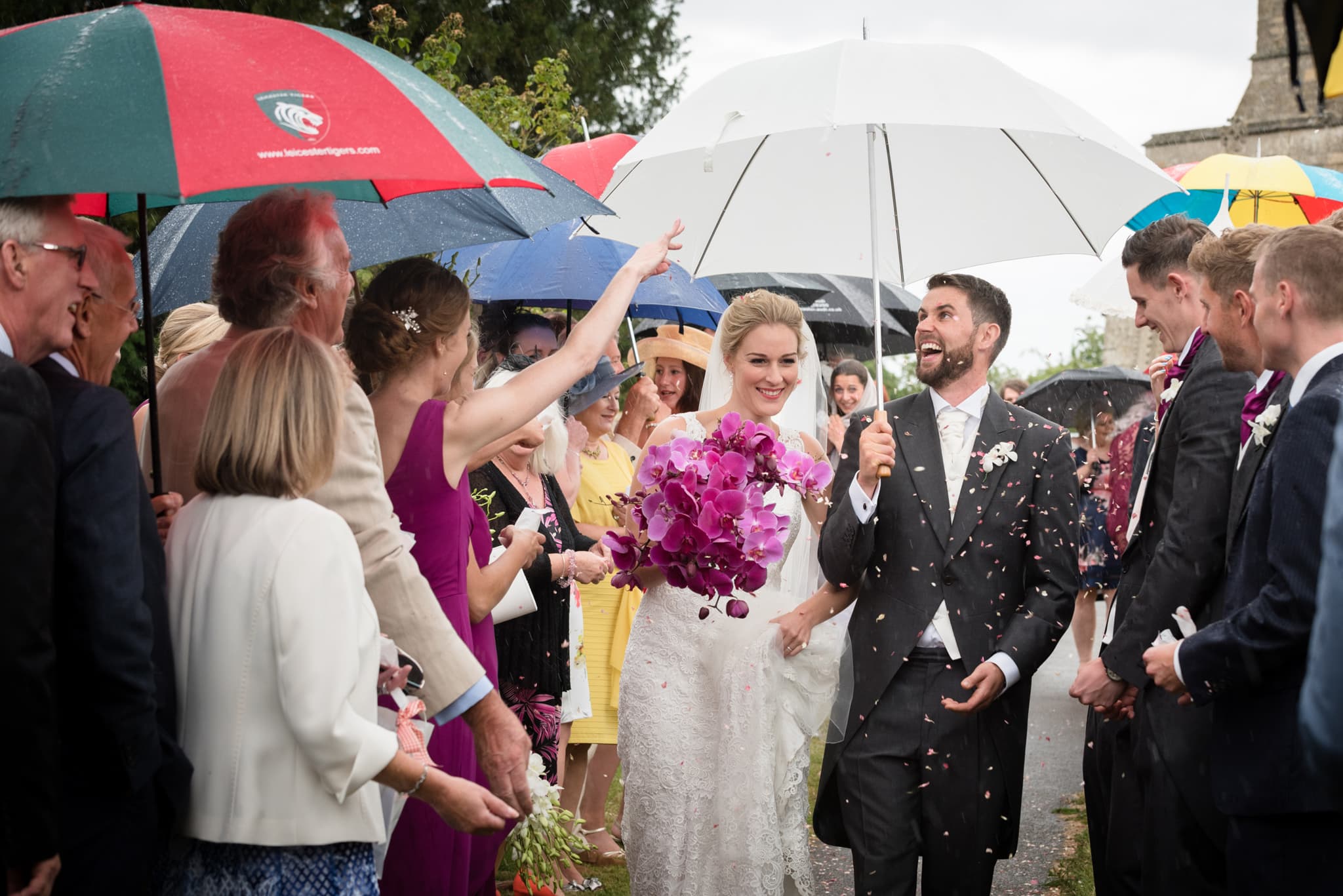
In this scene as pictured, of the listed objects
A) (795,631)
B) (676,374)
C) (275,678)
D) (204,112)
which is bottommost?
(795,631)

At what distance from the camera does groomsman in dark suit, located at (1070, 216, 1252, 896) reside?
418cm

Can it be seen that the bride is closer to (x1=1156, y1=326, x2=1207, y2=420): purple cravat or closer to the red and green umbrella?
(x1=1156, y1=326, x2=1207, y2=420): purple cravat

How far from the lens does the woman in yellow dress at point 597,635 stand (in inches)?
269

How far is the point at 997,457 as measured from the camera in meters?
4.80

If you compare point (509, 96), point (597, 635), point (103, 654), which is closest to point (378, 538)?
point (103, 654)

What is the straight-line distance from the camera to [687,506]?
474 cm

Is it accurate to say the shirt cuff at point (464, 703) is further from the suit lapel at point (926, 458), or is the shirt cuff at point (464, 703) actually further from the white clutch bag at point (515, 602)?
the suit lapel at point (926, 458)

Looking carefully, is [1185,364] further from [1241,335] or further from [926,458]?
[926,458]

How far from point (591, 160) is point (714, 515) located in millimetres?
2864

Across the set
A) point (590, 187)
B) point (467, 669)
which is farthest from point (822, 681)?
point (590, 187)

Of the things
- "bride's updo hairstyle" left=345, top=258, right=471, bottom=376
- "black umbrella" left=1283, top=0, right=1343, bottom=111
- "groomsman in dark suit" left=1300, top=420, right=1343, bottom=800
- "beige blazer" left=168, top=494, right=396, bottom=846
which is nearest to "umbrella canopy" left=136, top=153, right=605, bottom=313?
"bride's updo hairstyle" left=345, top=258, right=471, bottom=376

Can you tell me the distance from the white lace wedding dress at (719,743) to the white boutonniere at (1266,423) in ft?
6.44

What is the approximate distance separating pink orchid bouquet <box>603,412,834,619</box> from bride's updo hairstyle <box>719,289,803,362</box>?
88 centimetres

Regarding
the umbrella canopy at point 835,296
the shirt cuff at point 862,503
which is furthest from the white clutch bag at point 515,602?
the umbrella canopy at point 835,296
